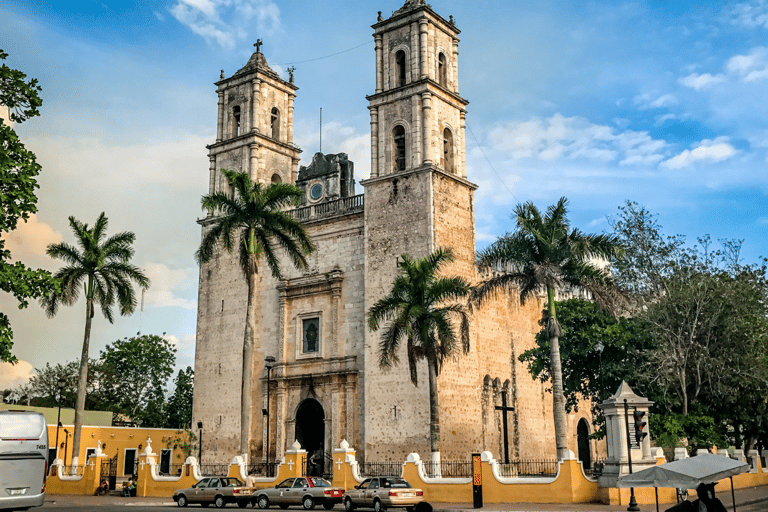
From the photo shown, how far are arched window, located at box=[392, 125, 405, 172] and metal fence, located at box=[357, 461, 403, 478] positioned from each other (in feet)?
41.2

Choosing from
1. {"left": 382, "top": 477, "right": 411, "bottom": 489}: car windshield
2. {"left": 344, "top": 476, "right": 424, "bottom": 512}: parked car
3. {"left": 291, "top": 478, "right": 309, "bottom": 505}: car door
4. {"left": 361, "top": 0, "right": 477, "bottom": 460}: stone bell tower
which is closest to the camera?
{"left": 344, "top": 476, "right": 424, "bottom": 512}: parked car

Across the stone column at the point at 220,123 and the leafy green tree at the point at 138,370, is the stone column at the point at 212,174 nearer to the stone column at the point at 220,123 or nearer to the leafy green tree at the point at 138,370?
→ the stone column at the point at 220,123

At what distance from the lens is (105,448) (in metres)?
40.4

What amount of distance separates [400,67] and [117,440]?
2423 centimetres

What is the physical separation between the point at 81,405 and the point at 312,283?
1118cm

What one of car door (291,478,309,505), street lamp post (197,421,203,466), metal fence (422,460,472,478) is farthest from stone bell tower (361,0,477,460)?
street lamp post (197,421,203,466)

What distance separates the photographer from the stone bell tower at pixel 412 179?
102ft

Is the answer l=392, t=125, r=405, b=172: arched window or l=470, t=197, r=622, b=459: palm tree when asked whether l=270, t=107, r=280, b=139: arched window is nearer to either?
l=392, t=125, r=405, b=172: arched window

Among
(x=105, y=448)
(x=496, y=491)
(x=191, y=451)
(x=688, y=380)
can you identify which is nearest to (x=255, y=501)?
(x=496, y=491)

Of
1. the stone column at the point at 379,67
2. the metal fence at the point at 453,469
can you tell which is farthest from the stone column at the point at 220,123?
the metal fence at the point at 453,469

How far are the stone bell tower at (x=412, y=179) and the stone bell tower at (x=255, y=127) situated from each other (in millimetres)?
7576

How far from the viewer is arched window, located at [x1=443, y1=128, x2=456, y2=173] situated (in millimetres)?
34625

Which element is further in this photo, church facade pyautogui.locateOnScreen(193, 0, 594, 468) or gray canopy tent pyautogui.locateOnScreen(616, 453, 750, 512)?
church facade pyautogui.locateOnScreen(193, 0, 594, 468)

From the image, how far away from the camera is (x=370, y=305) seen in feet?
106
